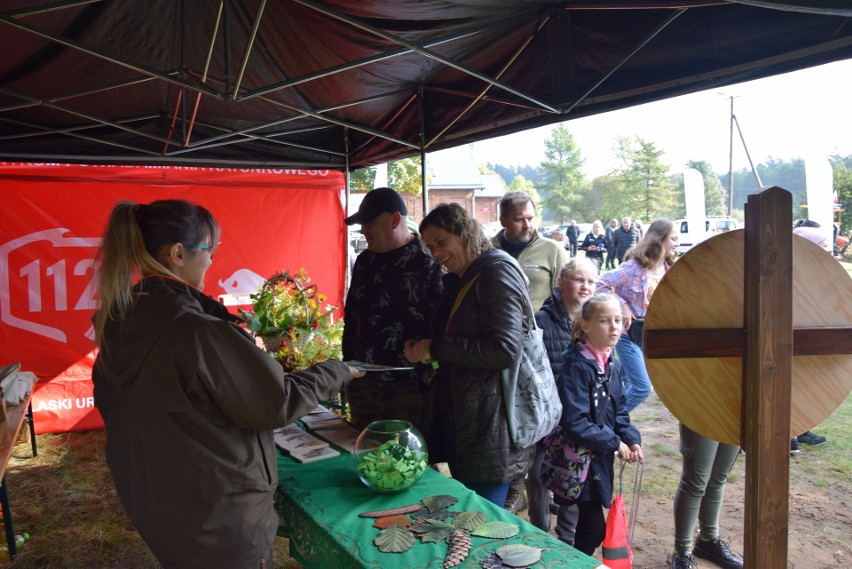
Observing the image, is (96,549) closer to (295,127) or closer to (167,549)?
(167,549)

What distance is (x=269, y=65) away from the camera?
11.0 ft

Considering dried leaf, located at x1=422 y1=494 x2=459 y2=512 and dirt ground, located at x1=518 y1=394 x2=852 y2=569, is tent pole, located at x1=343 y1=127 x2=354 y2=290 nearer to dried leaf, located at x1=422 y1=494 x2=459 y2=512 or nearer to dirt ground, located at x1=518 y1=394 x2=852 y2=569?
dirt ground, located at x1=518 y1=394 x2=852 y2=569

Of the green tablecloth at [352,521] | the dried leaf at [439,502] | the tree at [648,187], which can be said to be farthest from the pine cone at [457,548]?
the tree at [648,187]

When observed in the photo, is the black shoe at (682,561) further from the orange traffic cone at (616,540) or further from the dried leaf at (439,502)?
the dried leaf at (439,502)

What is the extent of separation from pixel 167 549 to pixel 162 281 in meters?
0.63

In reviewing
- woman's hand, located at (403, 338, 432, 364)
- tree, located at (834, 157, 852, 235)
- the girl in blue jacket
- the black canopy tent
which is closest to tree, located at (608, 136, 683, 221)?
tree, located at (834, 157, 852, 235)

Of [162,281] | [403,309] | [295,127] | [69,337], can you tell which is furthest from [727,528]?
[69,337]

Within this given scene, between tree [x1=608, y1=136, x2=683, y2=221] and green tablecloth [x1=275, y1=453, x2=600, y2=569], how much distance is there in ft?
162

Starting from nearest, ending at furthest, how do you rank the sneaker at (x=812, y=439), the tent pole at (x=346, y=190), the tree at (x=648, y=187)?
1. the sneaker at (x=812, y=439)
2. the tent pole at (x=346, y=190)
3. the tree at (x=648, y=187)

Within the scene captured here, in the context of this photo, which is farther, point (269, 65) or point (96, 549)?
point (269, 65)

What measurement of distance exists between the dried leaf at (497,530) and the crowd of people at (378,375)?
0.50 meters

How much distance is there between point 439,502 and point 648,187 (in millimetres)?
50723

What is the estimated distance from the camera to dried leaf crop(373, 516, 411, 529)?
4.53 ft

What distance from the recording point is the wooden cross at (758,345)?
37.4 inches
